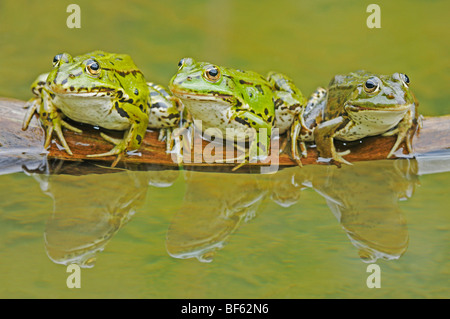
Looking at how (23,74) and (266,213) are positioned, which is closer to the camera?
(266,213)

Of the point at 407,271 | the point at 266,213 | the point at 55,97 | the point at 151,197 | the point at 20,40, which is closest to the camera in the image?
the point at 407,271

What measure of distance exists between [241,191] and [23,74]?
4.05 metres

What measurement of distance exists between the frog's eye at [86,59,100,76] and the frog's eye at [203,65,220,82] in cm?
80

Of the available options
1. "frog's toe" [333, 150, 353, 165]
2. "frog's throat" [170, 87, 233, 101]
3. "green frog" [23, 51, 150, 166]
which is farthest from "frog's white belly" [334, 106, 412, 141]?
"green frog" [23, 51, 150, 166]

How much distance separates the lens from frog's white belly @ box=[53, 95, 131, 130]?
12.0 ft

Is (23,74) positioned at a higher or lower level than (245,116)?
higher

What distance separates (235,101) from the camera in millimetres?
3850

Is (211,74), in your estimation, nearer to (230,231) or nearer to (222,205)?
(222,205)

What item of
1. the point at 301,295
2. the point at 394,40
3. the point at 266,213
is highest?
the point at 394,40

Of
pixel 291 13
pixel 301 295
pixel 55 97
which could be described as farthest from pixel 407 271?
pixel 291 13

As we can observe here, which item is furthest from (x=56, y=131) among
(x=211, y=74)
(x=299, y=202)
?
(x=299, y=202)

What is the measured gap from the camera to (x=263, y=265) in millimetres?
2639

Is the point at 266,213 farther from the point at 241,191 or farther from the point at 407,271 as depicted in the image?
the point at 407,271

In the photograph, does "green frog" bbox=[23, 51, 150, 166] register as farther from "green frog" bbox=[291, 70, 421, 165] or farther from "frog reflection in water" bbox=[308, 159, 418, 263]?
"frog reflection in water" bbox=[308, 159, 418, 263]
